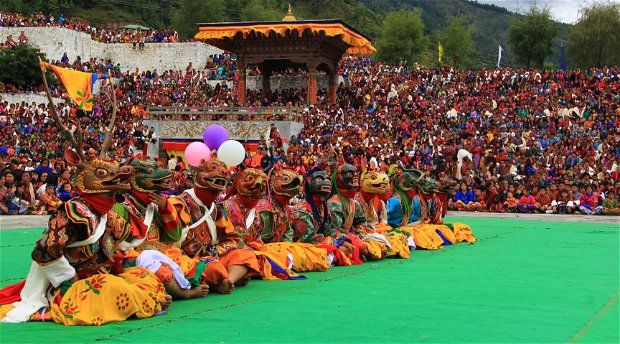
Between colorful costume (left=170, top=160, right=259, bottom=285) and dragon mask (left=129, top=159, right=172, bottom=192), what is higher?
dragon mask (left=129, top=159, right=172, bottom=192)

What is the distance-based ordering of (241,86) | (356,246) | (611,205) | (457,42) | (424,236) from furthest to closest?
(457,42) < (241,86) < (611,205) < (424,236) < (356,246)

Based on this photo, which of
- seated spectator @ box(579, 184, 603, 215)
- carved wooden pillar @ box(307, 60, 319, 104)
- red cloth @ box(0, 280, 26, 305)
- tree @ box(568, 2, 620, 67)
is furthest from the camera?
tree @ box(568, 2, 620, 67)

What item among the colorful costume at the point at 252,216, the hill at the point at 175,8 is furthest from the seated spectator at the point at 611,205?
the hill at the point at 175,8

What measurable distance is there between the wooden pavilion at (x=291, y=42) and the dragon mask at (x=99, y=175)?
23671 millimetres

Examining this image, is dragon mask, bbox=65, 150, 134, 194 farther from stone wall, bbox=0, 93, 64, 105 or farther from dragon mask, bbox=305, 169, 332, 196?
stone wall, bbox=0, 93, 64, 105

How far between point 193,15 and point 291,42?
87.7 feet

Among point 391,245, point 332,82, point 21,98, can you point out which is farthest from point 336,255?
point 21,98

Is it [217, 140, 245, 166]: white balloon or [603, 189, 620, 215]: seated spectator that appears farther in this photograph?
[603, 189, 620, 215]: seated spectator

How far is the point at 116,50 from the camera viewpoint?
40.3 metres

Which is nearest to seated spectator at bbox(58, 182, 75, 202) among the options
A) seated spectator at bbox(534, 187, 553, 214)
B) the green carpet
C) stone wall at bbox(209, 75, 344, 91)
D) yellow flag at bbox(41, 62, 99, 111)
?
the green carpet

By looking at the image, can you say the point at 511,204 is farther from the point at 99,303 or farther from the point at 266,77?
the point at 99,303

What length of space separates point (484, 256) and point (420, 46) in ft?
145

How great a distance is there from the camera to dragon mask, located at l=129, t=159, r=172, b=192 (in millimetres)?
6426

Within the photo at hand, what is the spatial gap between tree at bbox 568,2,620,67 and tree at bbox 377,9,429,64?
36.2 ft
